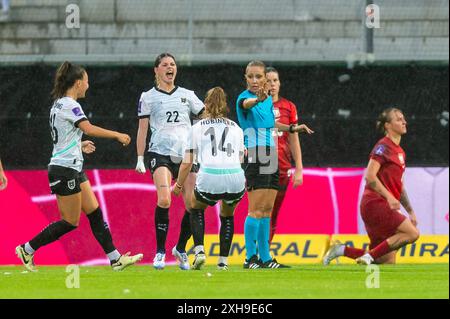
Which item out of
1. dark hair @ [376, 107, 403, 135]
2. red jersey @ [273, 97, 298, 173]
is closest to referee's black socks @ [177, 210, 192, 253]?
red jersey @ [273, 97, 298, 173]

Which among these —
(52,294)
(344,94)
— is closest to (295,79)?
(344,94)

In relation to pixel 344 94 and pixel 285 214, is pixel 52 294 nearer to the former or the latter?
pixel 285 214

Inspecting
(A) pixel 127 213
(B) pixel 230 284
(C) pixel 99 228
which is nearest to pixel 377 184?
(C) pixel 99 228

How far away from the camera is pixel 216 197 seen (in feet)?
37.4

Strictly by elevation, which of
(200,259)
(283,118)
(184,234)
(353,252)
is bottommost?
(353,252)

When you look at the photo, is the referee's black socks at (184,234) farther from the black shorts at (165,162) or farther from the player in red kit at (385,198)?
the player in red kit at (385,198)

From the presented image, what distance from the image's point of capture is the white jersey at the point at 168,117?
39.2 ft

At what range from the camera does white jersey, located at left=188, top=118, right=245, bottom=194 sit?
11.3 m

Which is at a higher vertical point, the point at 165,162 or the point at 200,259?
the point at 165,162

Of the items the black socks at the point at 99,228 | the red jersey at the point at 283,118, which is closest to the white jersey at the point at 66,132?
the black socks at the point at 99,228

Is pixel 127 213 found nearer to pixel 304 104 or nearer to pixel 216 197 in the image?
pixel 304 104

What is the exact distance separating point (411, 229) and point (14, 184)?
17.0 ft

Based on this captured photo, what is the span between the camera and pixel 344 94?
52.2ft

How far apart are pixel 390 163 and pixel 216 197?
2338 millimetres
